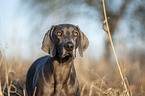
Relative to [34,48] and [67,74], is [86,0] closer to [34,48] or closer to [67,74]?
[34,48]

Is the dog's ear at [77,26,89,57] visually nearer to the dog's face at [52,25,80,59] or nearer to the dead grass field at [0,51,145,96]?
the dog's face at [52,25,80,59]

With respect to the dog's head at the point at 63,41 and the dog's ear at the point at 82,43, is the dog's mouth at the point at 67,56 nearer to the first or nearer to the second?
the dog's head at the point at 63,41

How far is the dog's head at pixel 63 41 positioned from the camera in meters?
2.42

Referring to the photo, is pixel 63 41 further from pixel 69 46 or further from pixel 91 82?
pixel 91 82

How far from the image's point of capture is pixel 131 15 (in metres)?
12.1

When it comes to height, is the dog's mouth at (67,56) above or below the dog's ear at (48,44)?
below

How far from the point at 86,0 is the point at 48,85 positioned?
1077cm

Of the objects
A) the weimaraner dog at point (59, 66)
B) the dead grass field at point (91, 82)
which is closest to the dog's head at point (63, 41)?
the weimaraner dog at point (59, 66)

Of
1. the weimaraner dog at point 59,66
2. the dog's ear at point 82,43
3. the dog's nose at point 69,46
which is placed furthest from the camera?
the dog's ear at point 82,43

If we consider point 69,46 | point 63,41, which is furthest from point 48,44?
point 69,46

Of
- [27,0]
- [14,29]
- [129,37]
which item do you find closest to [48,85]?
[14,29]

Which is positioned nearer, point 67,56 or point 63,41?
point 63,41

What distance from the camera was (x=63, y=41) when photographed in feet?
8.08

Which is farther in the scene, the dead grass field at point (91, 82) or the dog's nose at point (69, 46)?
the dead grass field at point (91, 82)
